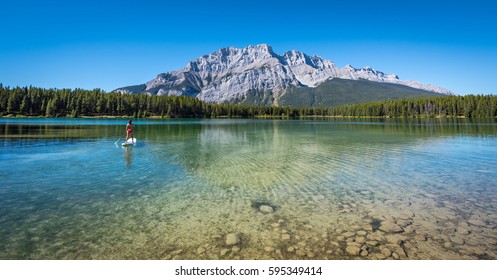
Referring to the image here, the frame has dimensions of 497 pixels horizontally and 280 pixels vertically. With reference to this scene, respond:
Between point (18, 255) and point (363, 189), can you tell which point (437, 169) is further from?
point (18, 255)

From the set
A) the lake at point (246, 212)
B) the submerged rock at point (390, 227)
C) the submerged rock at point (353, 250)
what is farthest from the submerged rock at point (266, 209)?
the submerged rock at point (390, 227)

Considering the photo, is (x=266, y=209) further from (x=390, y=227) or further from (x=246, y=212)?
(x=390, y=227)

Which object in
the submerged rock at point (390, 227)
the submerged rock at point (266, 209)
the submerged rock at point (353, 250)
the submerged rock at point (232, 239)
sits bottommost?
the submerged rock at point (353, 250)

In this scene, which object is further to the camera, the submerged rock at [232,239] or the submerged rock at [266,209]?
the submerged rock at [266,209]

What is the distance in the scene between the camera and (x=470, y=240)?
9.21 metres

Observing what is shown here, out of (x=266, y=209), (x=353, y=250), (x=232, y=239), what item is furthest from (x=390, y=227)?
(x=232, y=239)

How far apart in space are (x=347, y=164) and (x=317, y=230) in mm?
15416

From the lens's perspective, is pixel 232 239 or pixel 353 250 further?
pixel 232 239

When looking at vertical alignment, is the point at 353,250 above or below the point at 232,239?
below

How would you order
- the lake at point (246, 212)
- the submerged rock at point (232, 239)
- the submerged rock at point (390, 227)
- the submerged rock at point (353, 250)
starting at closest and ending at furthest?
the submerged rock at point (353, 250) < the lake at point (246, 212) < the submerged rock at point (232, 239) < the submerged rock at point (390, 227)

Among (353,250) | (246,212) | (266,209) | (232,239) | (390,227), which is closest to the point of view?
(353,250)

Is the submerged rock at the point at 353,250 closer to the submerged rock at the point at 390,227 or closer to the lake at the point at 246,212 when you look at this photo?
the lake at the point at 246,212

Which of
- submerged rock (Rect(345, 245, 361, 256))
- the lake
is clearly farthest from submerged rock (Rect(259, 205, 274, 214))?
submerged rock (Rect(345, 245, 361, 256))
